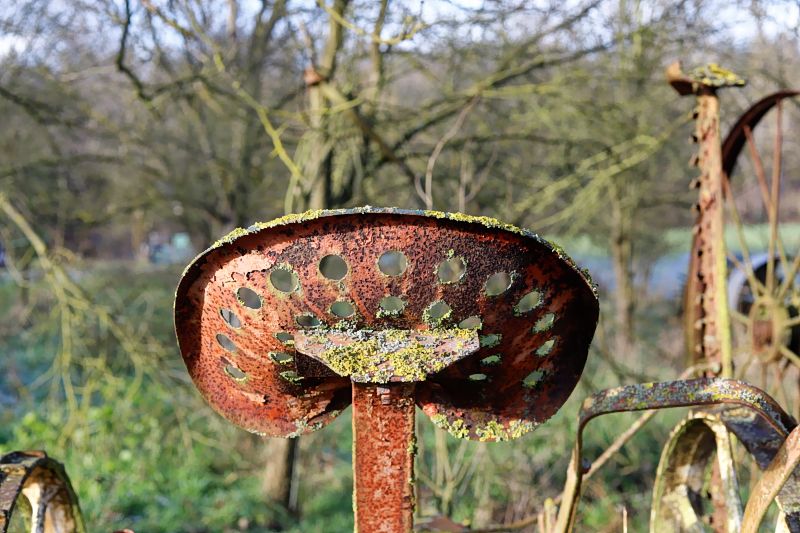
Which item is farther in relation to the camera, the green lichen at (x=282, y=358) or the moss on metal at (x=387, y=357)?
the green lichen at (x=282, y=358)

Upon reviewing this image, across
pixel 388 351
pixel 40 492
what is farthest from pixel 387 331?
pixel 40 492

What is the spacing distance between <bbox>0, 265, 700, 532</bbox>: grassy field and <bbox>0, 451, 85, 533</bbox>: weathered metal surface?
2389 mm

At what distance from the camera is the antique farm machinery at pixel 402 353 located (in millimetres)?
1290

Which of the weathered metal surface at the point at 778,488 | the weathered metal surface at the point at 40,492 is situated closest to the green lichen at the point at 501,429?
the weathered metal surface at the point at 778,488

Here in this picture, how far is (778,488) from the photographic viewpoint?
132 centimetres

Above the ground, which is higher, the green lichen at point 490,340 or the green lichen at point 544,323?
the green lichen at point 544,323

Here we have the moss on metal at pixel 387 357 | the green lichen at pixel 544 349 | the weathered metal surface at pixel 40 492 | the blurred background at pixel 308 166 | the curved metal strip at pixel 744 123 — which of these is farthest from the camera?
the blurred background at pixel 308 166

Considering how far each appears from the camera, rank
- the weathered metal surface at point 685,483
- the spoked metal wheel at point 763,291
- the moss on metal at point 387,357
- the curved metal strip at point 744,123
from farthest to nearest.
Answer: the spoked metal wheel at point 763,291 < the curved metal strip at point 744,123 < the weathered metal surface at point 685,483 < the moss on metal at point 387,357

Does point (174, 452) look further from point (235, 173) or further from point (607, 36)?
point (607, 36)

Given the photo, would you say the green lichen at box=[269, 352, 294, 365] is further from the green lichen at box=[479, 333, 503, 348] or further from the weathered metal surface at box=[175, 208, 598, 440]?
the green lichen at box=[479, 333, 503, 348]

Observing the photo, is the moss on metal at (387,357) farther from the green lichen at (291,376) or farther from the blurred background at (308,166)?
the blurred background at (308,166)

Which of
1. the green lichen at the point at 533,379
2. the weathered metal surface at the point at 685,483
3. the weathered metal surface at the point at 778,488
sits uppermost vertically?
the green lichen at the point at 533,379

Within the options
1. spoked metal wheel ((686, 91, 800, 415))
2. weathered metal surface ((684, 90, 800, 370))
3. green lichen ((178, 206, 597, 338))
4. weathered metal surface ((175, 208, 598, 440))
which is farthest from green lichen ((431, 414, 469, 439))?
spoked metal wheel ((686, 91, 800, 415))

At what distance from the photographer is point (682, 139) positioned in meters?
8.24
